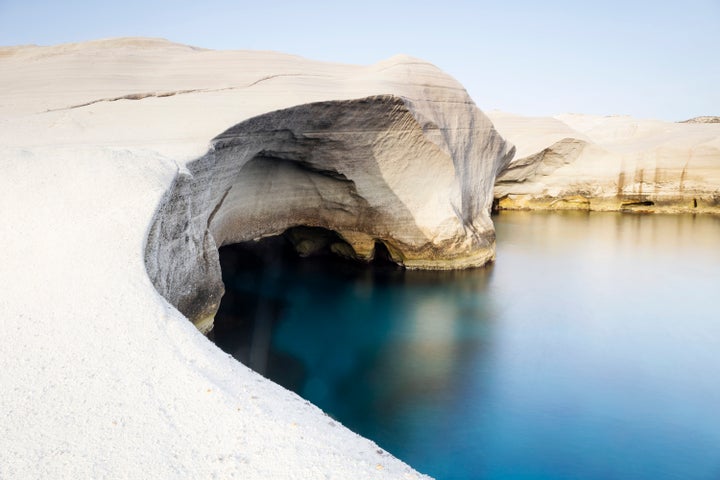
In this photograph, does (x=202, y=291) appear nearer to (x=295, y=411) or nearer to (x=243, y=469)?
(x=295, y=411)

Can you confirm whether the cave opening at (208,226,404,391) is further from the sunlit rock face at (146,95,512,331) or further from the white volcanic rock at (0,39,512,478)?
the white volcanic rock at (0,39,512,478)

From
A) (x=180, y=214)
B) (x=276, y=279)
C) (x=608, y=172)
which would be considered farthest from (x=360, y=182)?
(x=608, y=172)

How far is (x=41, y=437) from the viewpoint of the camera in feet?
7.16

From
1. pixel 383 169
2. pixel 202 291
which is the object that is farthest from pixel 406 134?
pixel 202 291

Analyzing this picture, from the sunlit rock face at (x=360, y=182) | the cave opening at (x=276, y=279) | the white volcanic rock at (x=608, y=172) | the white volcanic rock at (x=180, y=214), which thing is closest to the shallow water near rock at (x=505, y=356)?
the cave opening at (x=276, y=279)

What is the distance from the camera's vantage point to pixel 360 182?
9.44 meters

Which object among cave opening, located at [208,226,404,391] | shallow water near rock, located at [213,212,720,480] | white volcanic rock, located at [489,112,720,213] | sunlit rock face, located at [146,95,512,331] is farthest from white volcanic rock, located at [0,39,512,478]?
white volcanic rock, located at [489,112,720,213]

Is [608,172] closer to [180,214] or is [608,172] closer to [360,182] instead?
[360,182]

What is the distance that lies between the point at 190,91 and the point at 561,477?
20.8 ft

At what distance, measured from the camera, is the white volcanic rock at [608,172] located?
61.7ft

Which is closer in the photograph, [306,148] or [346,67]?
[306,148]

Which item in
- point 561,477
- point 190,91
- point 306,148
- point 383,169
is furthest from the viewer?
point 383,169

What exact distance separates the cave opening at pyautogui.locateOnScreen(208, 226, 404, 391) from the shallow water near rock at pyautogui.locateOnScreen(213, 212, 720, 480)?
4cm

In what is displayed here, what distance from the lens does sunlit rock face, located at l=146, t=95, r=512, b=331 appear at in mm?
8008
